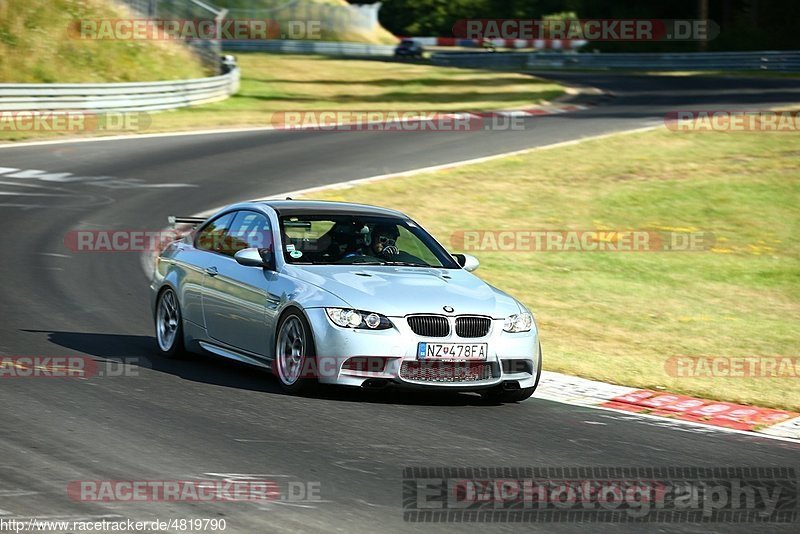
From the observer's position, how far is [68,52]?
39250 mm

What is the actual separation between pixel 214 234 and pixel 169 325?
37.4 inches

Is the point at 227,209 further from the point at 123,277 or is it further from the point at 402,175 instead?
the point at 402,175

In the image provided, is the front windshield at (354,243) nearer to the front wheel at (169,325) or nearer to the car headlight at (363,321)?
the car headlight at (363,321)

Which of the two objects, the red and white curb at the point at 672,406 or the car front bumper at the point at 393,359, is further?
the red and white curb at the point at 672,406

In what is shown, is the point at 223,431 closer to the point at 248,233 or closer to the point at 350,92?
the point at 248,233

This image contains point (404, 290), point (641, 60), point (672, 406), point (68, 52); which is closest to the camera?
point (404, 290)

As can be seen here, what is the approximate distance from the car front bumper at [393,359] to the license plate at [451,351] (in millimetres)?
31

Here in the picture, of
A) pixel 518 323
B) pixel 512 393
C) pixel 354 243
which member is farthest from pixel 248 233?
pixel 512 393

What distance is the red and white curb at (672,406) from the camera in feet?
31.3

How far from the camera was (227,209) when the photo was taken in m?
11.5

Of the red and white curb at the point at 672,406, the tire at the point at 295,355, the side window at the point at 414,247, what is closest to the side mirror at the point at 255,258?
the tire at the point at 295,355

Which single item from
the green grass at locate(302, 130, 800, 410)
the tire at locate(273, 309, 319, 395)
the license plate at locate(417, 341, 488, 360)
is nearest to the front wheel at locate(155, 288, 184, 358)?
the tire at locate(273, 309, 319, 395)

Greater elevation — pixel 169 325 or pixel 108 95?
pixel 108 95

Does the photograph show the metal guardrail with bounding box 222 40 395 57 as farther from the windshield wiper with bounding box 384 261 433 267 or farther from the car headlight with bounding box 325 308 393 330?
the car headlight with bounding box 325 308 393 330
